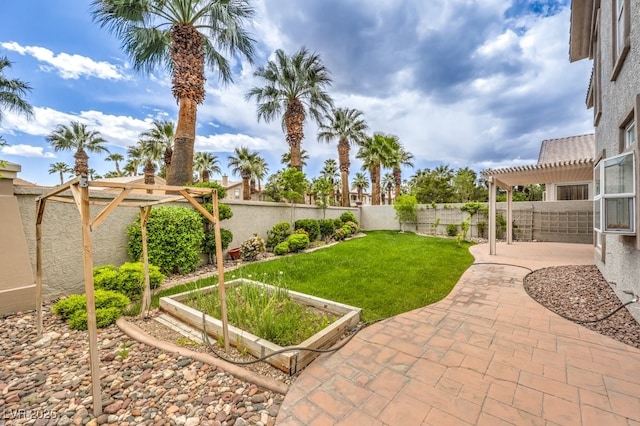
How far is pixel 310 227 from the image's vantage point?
39.2 ft

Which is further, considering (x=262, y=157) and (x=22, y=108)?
(x=262, y=157)

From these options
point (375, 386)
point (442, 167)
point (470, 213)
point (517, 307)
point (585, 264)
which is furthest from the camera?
point (442, 167)

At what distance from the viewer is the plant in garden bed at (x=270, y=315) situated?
9.85ft

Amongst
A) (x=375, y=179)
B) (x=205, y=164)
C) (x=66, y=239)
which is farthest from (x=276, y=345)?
(x=205, y=164)

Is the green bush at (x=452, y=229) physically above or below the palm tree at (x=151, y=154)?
below

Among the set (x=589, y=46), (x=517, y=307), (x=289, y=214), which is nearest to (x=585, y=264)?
(x=517, y=307)

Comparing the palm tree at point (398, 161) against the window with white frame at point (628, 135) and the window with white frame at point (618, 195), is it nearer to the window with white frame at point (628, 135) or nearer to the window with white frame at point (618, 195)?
the window with white frame at point (628, 135)

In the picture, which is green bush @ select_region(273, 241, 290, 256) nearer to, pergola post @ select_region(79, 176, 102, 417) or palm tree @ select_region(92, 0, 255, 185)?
palm tree @ select_region(92, 0, 255, 185)

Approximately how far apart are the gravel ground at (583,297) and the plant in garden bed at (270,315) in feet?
12.1

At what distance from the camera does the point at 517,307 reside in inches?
163

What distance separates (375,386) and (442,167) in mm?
33142

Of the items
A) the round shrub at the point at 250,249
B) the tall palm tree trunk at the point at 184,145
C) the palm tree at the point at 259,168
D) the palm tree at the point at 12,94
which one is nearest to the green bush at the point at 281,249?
the round shrub at the point at 250,249

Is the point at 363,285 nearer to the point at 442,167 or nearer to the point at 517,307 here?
the point at 517,307

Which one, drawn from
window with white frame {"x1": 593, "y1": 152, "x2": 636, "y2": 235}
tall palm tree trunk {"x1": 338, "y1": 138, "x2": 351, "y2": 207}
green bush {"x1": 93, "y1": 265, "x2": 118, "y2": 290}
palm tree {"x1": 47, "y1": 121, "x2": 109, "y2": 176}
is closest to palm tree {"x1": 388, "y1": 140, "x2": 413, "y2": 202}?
tall palm tree trunk {"x1": 338, "y1": 138, "x2": 351, "y2": 207}
